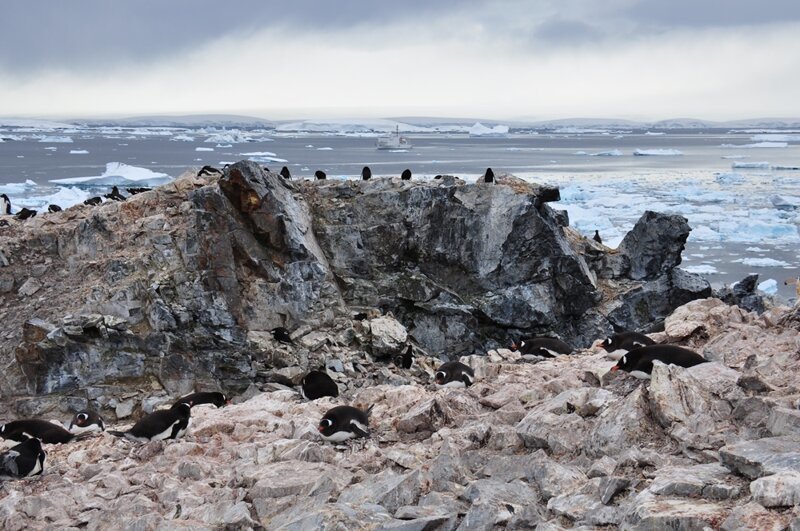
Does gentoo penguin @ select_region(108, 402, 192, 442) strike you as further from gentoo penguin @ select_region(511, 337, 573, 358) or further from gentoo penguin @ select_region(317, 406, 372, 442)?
gentoo penguin @ select_region(511, 337, 573, 358)

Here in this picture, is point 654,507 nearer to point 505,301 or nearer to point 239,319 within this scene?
point 239,319

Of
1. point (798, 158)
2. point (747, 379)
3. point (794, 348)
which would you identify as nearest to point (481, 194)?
point (794, 348)

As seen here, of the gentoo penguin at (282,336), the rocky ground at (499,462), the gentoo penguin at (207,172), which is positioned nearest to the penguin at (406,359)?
the gentoo penguin at (282,336)

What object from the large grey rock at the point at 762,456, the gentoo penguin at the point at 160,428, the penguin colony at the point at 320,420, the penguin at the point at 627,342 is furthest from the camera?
the penguin at the point at 627,342

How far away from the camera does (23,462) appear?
25.8ft

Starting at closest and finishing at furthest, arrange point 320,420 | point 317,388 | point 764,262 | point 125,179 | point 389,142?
point 320,420 → point 317,388 → point 764,262 → point 125,179 → point 389,142

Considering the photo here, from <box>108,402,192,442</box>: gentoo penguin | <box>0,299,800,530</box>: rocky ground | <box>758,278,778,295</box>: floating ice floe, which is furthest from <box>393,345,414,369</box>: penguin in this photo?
<box>758,278,778,295</box>: floating ice floe

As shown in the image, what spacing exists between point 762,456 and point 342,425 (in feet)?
12.8

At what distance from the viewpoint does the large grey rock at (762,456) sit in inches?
206

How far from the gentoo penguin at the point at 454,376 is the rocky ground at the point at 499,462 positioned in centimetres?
80

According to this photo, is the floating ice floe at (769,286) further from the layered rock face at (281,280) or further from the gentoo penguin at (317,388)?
the gentoo penguin at (317,388)

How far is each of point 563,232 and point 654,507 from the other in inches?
635

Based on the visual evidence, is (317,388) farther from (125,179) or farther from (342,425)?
(125,179)

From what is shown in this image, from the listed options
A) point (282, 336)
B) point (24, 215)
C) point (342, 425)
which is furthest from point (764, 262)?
point (342, 425)
